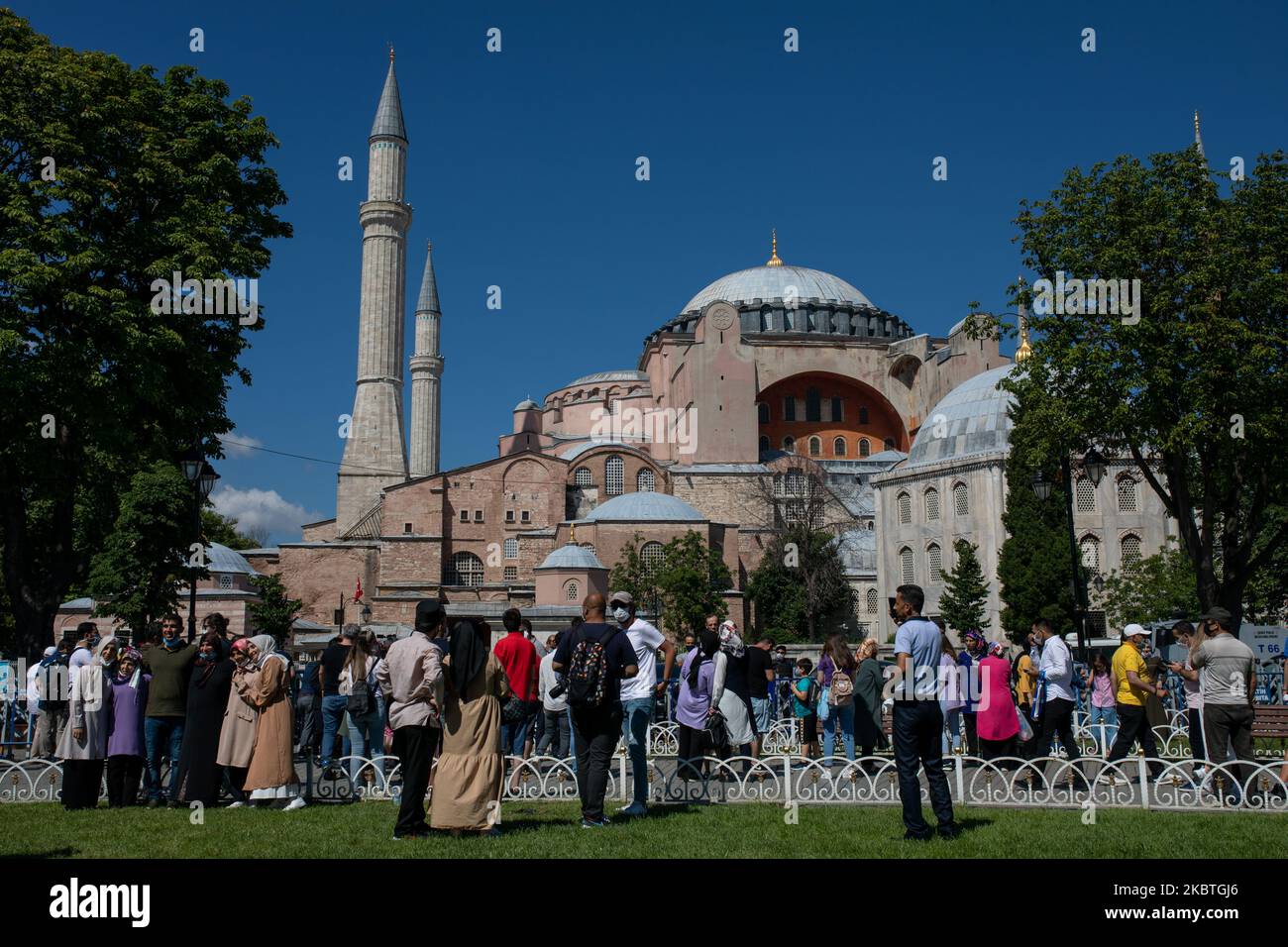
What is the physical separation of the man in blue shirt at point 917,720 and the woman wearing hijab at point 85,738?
6.34 m

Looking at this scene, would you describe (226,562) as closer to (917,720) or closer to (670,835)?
(670,835)

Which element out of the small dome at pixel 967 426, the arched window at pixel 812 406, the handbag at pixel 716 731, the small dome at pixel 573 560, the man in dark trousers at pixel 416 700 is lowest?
the handbag at pixel 716 731

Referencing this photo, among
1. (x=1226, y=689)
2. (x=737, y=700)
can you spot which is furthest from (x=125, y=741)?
(x=1226, y=689)

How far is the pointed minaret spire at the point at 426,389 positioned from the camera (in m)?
63.3

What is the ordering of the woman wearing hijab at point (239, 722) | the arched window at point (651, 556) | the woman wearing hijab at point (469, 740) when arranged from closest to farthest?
the woman wearing hijab at point (469, 740) < the woman wearing hijab at point (239, 722) < the arched window at point (651, 556)

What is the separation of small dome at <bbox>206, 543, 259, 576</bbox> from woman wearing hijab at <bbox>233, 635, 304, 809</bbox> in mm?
34746

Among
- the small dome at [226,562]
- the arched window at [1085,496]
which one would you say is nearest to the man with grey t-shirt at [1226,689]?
the arched window at [1085,496]

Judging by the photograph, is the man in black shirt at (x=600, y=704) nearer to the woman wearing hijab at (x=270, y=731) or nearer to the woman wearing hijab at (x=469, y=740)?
the woman wearing hijab at (x=469, y=740)

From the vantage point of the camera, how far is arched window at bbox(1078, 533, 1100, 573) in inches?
1503

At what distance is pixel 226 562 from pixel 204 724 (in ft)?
117

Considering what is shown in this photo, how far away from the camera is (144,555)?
106 feet
